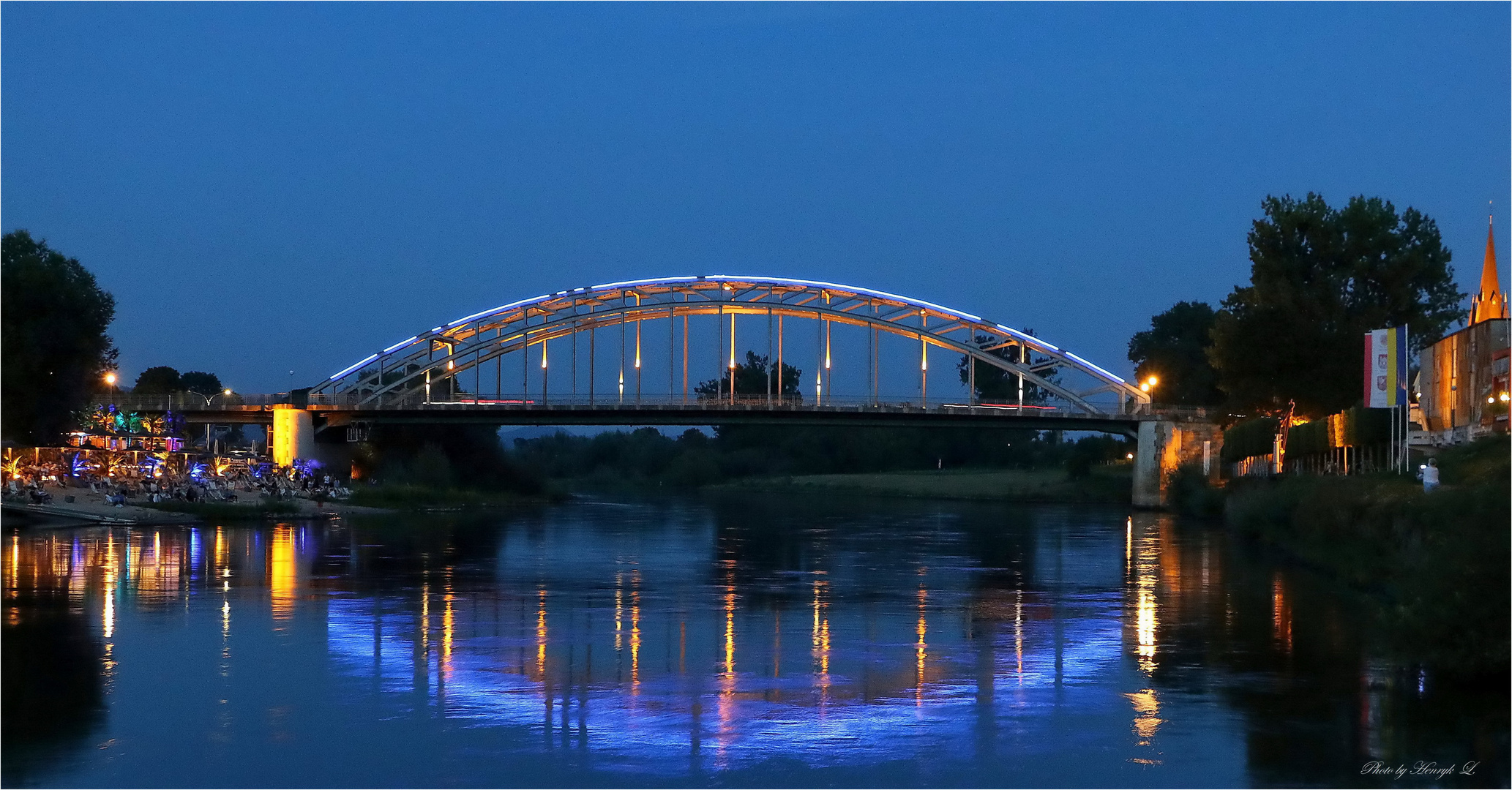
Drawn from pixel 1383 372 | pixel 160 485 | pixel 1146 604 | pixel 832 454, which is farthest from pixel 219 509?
pixel 832 454

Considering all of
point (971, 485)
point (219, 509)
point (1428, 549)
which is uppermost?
point (1428, 549)

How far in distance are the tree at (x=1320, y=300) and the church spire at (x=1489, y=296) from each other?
3.94 m

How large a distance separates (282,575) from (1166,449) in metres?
67.5

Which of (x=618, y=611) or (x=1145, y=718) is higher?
(x=1145, y=718)

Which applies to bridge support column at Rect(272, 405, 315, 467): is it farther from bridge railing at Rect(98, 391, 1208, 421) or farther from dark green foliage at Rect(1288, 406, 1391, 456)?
dark green foliage at Rect(1288, 406, 1391, 456)

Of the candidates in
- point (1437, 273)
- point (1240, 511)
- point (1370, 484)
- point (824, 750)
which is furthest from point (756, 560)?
point (1437, 273)

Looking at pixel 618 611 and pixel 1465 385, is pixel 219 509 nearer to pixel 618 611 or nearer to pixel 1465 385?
pixel 618 611

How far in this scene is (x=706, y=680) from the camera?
17.0 metres

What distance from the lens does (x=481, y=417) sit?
88438mm

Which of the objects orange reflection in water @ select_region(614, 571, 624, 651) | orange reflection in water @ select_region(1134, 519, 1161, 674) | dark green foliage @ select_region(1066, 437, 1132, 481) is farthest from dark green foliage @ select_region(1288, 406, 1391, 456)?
dark green foliage @ select_region(1066, 437, 1132, 481)

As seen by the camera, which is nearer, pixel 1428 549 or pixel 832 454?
pixel 1428 549

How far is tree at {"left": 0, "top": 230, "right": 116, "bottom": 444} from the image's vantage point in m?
54.4

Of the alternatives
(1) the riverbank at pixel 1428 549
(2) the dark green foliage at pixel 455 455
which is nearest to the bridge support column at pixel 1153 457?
(2) the dark green foliage at pixel 455 455

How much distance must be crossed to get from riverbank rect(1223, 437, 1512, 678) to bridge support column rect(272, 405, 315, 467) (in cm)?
6360
